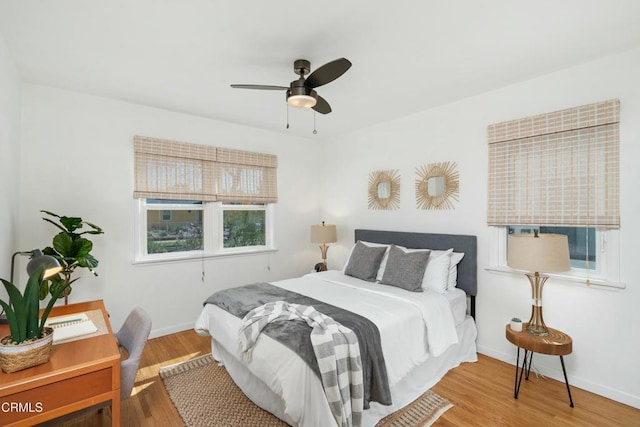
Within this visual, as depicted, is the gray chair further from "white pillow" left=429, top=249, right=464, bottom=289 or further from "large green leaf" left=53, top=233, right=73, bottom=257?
"white pillow" left=429, top=249, right=464, bottom=289

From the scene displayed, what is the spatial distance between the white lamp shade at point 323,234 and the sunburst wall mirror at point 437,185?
4.41ft

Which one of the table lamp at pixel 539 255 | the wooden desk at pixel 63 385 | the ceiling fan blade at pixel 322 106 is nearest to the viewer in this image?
the wooden desk at pixel 63 385

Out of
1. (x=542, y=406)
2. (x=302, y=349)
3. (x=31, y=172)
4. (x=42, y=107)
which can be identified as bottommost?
(x=542, y=406)

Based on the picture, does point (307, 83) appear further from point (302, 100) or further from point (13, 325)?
point (13, 325)

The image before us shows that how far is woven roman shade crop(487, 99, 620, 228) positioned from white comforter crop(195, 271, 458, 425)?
1169 mm

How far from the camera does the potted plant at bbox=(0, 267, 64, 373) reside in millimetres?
1330

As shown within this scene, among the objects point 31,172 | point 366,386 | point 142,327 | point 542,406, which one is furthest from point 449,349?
point 31,172

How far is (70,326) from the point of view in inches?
73.3

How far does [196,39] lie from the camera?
7.18 feet

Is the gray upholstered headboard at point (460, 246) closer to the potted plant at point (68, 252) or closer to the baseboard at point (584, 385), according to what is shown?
the baseboard at point (584, 385)

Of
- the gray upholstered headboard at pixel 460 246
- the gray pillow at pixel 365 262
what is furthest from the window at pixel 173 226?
the gray upholstered headboard at pixel 460 246

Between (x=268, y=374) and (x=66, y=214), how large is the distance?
267 centimetres

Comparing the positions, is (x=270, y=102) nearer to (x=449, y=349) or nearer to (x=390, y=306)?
(x=390, y=306)

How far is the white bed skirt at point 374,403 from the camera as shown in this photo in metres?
1.75
